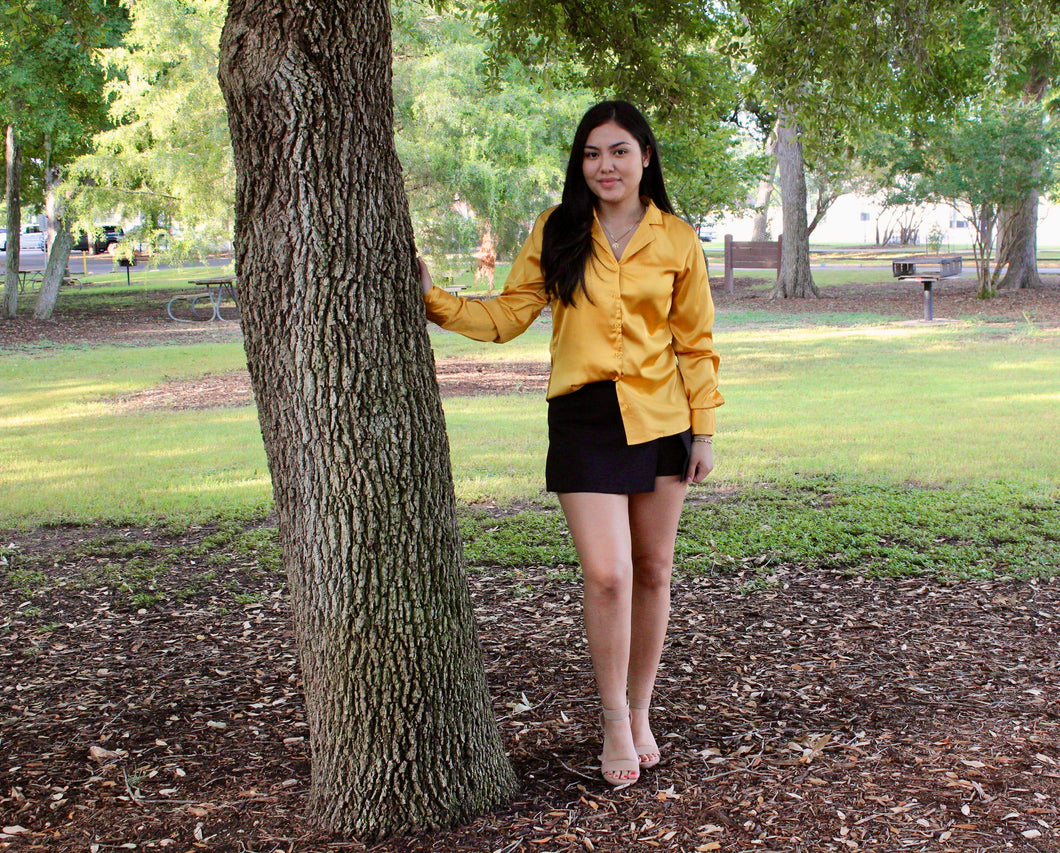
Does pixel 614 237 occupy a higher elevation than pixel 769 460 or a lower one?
higher

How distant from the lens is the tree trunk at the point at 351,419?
263 cm

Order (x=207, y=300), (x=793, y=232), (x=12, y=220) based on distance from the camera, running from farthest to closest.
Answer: (x=207, y=300) < (x=793, y=232) < (x=12, y=220)

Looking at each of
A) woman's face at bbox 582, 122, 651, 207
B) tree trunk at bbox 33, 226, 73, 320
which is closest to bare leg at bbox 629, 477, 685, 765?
woman's face at bbox 582, 122, 651, 207

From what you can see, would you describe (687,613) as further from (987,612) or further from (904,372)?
(904,372)

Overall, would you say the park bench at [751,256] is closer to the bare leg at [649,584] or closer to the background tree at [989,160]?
the background tree at [989,160]

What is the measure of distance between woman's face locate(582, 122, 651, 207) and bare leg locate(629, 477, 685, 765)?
32.6 inches

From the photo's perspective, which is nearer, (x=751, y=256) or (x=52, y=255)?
(x=52, y=255)

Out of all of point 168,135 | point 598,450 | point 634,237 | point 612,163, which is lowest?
point 598,450

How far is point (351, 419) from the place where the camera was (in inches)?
106

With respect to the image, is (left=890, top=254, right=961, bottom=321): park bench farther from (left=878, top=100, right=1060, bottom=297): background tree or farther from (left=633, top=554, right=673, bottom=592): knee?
(left=633, top=554, right=673, bottom=592): knee

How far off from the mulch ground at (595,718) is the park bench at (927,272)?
15.4 meters

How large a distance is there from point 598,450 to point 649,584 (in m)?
0.48

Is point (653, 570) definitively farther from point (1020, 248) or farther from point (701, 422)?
point (1020, 248)

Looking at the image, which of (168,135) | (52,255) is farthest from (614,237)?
(52,255)
